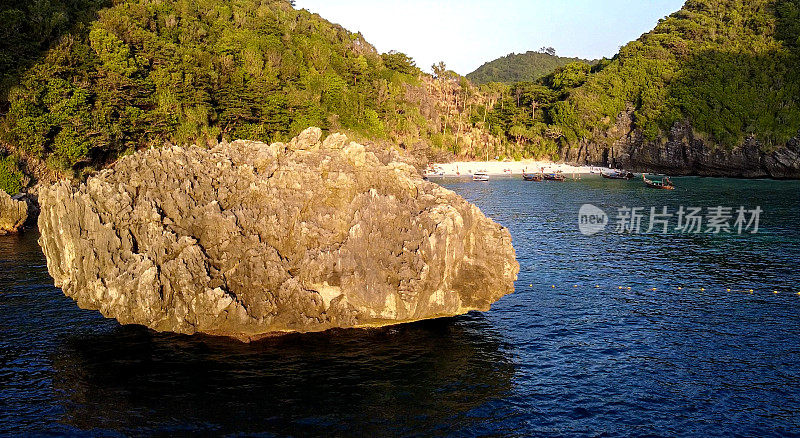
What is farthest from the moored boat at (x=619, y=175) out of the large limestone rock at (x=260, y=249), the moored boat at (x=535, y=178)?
the large limestone rock at (x=260, y=249)

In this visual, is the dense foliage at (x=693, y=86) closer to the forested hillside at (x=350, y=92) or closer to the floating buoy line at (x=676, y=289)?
the forested hillside at (x=350, y=92)

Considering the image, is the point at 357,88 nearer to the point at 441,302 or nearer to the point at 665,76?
the point at 665,76

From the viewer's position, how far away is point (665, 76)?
162 m

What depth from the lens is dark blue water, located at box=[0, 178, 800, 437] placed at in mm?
20047

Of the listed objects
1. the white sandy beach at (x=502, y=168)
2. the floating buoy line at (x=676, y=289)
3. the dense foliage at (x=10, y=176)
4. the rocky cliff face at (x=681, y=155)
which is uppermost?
the rocky cliff face at (x=681, y=155)

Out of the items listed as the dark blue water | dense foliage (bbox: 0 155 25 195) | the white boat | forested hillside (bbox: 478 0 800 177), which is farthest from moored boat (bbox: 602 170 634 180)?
dense foliage (bbox: 0 155 25 195)

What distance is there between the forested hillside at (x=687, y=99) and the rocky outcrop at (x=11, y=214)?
143840mm

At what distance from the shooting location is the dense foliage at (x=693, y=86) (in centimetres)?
13900

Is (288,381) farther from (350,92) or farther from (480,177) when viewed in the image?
(480,177)

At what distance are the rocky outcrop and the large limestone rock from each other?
121 feet

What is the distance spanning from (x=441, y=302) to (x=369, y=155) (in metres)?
9.31

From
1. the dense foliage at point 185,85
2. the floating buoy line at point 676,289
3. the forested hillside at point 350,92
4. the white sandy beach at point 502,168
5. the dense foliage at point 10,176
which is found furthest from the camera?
the white sandy beach at point 502,168

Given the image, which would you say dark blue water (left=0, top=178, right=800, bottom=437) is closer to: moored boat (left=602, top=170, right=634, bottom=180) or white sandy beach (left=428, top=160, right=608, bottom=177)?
moored boat (left=602, top=170, right=634, bottom=180)

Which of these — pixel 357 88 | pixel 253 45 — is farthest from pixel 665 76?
pixel 253 45
